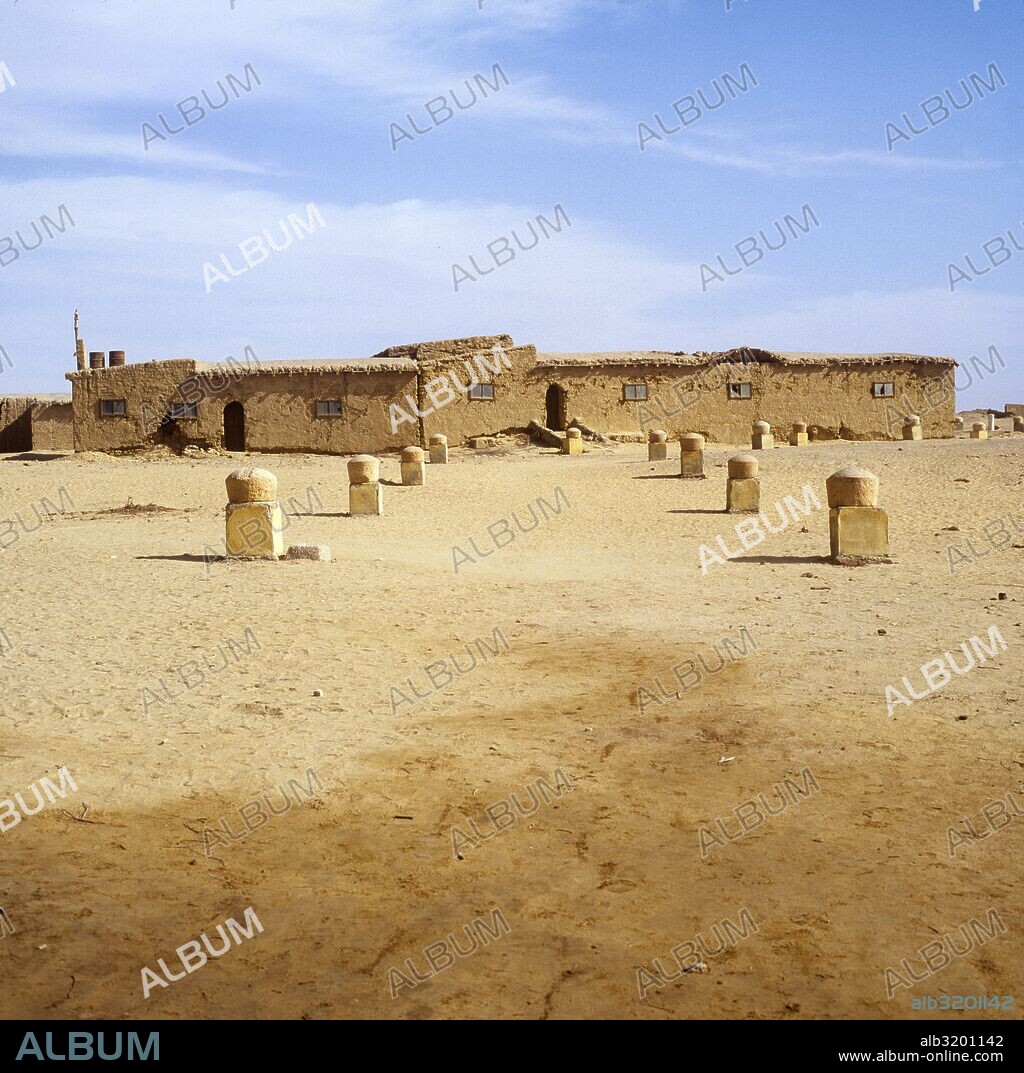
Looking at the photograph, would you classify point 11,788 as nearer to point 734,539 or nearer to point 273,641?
point 273,641

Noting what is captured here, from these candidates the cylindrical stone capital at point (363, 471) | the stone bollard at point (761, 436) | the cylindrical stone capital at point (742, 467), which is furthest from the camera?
the stone bollard at point (761, 436)

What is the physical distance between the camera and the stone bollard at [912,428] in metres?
30.4

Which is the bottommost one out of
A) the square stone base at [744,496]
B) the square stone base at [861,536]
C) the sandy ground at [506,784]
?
the sandy ground at [506,784]

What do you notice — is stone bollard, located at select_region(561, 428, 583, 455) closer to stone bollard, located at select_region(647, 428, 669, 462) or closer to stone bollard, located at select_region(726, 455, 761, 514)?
stone bollard, located at select_region(647, 428, 669, 462)

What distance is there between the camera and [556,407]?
30500mm

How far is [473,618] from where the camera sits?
30.3 feet

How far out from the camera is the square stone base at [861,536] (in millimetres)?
11984

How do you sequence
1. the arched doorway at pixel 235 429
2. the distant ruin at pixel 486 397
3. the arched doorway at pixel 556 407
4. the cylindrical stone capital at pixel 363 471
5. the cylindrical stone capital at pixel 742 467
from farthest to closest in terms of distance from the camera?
the arched doorway at pixel 556 407
the arched doorway at pixel 235 429
the distant ruin at pixel 486 397
the cylindrical stone capital at pixel 363 471
the cylindrical stone capital at pixel 742 467

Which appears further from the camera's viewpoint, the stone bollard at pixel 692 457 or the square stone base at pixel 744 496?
the stone bollard at pixel 692 457

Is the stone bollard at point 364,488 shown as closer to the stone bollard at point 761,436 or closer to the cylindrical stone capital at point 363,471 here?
the cylindrical stone capital at point 363,471

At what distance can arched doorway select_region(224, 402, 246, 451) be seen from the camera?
29.3 metres

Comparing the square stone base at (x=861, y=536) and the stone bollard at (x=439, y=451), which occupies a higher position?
the stone bollard at (x=439, y=451)

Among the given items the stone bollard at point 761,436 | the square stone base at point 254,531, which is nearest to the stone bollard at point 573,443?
the stone bollard at point 761,436
